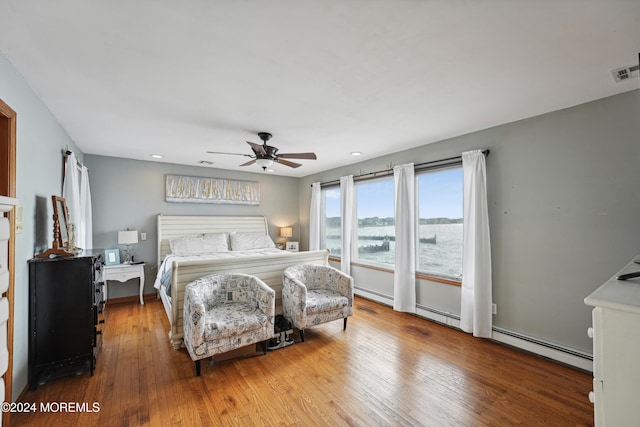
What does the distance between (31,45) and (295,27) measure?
5.25 ft

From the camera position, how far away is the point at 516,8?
133 centimetres

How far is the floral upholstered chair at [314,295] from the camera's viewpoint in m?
2.95

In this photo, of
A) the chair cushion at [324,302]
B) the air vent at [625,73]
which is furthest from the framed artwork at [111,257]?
the air vent at [625,73]

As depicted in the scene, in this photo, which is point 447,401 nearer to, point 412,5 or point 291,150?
point 412,5

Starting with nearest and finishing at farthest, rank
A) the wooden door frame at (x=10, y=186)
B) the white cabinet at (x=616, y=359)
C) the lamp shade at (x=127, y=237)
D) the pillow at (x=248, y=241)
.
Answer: the white cabinet at (x=616, y=359)
the wooden door frame at (x=10, y=186)
the lamp shade at (x=127, y=237)
the pillow at (x=248, y=241)

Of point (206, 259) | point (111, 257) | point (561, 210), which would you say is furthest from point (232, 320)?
point (561, 210)

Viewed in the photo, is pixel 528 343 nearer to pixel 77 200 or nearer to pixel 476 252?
pixel 476 252

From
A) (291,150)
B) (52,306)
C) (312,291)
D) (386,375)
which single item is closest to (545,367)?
(386,375)

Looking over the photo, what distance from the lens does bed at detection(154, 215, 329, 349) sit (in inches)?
111

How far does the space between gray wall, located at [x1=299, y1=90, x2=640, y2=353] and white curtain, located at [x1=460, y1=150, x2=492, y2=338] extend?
0.10 meters

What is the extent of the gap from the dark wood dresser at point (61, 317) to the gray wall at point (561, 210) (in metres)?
4.05

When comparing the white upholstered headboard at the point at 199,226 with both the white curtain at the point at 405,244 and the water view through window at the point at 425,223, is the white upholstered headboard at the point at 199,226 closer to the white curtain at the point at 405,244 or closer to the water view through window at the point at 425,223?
the water view through window at the point at 425,223

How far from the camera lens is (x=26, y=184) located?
2102mm

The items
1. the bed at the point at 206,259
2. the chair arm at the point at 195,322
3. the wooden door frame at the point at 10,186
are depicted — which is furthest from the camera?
the bed at the point at 206,259
